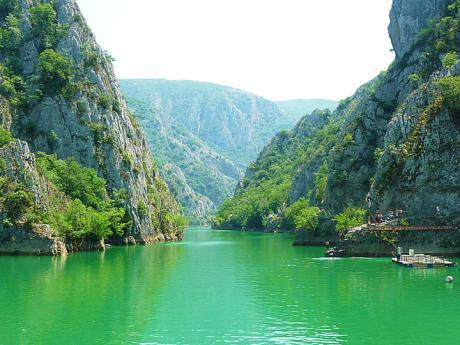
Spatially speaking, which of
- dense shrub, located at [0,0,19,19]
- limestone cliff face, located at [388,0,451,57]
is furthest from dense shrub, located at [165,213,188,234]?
limestone cliff face, located at [388,0,451,57]

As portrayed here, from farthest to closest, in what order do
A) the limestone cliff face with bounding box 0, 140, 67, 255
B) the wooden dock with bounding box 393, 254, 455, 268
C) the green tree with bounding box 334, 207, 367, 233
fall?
the green tree with bounding box 334, 207, 367, 233 → the limestone cliff face with bounding box 0, 140, 67, 255 → the wooden dock with bounding box 393, 254, 455, 268

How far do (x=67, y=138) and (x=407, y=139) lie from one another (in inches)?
2700

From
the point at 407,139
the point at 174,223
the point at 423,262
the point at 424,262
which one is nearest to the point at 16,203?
the point at 423,262

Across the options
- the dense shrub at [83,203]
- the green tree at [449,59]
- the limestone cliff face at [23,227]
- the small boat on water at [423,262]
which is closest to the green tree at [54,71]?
the dense shrub at [83,203]

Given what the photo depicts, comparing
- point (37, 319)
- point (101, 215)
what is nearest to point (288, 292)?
point (37, 319)

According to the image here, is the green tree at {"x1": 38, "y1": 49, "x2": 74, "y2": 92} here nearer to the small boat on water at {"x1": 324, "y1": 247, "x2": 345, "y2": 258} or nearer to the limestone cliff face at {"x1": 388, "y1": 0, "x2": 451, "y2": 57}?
the small boat on water at {"x1": 324, "y1": 247, "x2": 345, "y2": 258}

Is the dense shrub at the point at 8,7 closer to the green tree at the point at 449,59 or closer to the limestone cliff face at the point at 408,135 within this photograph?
the limestone cliff face at the point at 408,135

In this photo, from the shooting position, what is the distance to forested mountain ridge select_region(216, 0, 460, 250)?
284 feet

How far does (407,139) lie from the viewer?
91688 mm

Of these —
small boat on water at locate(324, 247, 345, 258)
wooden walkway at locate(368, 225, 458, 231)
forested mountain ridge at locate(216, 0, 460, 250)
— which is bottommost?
small boat on water at locate(324, 247, 345, 258)

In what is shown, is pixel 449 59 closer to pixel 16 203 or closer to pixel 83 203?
pixel 83 203

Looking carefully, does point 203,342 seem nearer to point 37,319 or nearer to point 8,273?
point 37,319

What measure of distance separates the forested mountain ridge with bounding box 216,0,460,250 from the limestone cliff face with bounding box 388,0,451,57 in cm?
23

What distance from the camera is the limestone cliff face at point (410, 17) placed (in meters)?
122
